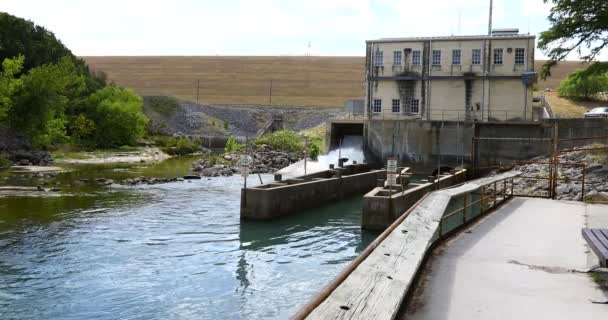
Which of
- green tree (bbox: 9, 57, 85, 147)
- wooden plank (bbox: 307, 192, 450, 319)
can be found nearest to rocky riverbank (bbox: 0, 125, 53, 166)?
green tree (bbox: 9, 57, 85, 147)

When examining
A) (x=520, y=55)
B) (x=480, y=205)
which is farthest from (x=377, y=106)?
(x=480, y=205)

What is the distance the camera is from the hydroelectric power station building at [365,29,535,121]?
42.9m

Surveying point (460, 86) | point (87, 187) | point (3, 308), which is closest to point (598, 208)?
point (3, 308)

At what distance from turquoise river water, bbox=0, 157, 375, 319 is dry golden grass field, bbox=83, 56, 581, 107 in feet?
253

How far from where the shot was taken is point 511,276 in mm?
7559

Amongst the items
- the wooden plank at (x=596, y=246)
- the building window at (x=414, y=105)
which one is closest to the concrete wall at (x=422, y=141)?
the building window at (x=414, y=105)

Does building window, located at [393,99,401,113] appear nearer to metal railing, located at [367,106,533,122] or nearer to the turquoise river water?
metal railing, located at [367,106,533,122]

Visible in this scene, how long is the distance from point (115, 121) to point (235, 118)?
27.9 meters

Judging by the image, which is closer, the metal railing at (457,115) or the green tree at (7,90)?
the metal railing at (457,115)

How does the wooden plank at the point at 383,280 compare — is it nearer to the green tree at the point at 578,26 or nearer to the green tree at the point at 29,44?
the green tree at the point at 578,26

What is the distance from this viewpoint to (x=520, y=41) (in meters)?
42.8

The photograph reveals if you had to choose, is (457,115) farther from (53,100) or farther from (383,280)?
(383,280)

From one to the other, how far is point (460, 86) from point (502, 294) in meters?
39.3

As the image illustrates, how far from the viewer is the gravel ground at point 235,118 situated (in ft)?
263
